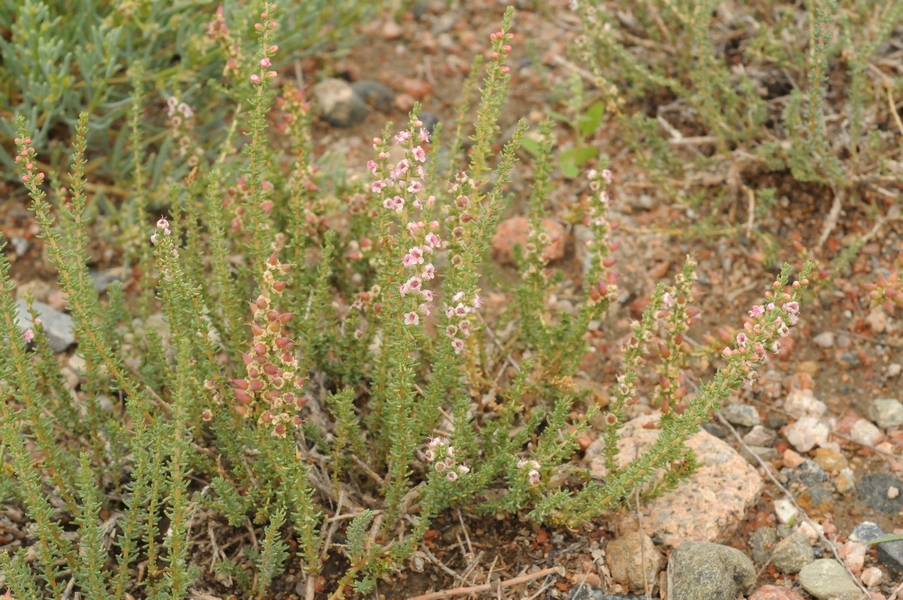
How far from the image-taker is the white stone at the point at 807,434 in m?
3.36

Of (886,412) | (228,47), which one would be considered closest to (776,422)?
(886,412)

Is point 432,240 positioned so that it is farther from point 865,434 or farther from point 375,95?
point 375,95

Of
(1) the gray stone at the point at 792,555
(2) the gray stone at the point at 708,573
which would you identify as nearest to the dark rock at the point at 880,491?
(1) the gray stone at the point at 792,555

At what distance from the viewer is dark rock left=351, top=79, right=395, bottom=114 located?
5.07 meters

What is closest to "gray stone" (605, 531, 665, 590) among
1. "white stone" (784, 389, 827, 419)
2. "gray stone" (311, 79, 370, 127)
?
"white stone" (784, 389, 827, 419)

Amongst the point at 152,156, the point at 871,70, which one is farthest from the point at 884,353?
the point at 152,156

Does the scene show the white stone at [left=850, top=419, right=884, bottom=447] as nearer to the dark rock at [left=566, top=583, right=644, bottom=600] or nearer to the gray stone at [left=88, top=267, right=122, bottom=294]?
the dark rock at [left=566, top=583, right=644, bottom=600]

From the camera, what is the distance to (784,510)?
122 inches

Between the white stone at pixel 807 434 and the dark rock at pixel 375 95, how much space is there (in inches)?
109

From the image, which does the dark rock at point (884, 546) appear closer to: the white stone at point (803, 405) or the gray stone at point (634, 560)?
the white stone at point (803, 405)

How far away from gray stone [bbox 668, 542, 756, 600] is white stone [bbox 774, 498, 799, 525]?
33 cm

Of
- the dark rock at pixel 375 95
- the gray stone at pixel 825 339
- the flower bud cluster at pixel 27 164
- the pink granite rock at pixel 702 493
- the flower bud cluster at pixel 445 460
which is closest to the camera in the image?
the flower bud cluster at pixel 27 164

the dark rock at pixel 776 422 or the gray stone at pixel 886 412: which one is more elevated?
the gray stone at pixel 886 412

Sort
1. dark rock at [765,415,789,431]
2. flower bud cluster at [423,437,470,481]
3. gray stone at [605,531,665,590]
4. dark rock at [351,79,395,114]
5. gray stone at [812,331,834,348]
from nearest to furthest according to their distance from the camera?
flower bud cluster at [423,437,470,481] < gray stone at [605,531,665,590] < dark rock at [765,415,789,431] < gray stone at [812,331,834,348] < dark rock at [351,79,395,114]
